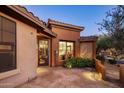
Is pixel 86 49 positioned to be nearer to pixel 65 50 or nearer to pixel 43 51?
pixel 65 50

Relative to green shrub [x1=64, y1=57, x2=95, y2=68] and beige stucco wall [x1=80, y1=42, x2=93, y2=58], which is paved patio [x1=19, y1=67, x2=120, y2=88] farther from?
beige stucco wall [x1=80, y1=42, x2=93, y2=58]

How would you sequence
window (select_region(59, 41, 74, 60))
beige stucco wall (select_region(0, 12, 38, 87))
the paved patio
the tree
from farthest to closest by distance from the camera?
window (select_region(59, 41, 74, 60)), the tree, the paved patio, beige stucco wall (select_region(0, 12, 38, 87))

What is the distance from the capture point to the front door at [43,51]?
11208mm

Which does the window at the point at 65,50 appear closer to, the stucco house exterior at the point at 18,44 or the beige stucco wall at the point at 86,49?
the beige stucco wall at the point at 86,49

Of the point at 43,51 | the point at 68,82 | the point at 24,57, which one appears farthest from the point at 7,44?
the point at 43,51

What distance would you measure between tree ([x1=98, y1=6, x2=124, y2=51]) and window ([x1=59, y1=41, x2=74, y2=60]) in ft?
14.3

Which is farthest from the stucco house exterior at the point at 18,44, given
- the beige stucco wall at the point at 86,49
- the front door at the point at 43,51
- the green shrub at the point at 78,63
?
the beige stucco wall at the point at 86,49

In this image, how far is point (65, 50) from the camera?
1216cm

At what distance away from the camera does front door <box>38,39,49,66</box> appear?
11.2m

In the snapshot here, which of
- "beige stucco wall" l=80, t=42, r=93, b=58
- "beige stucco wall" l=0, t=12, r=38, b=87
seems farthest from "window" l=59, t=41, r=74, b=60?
"beige stucco wall" l=0, t=12, r=38, b=87

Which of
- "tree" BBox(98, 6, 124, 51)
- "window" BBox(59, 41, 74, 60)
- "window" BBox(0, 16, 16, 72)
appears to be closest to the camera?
"window" BBox(0, 16, 16, 72)
